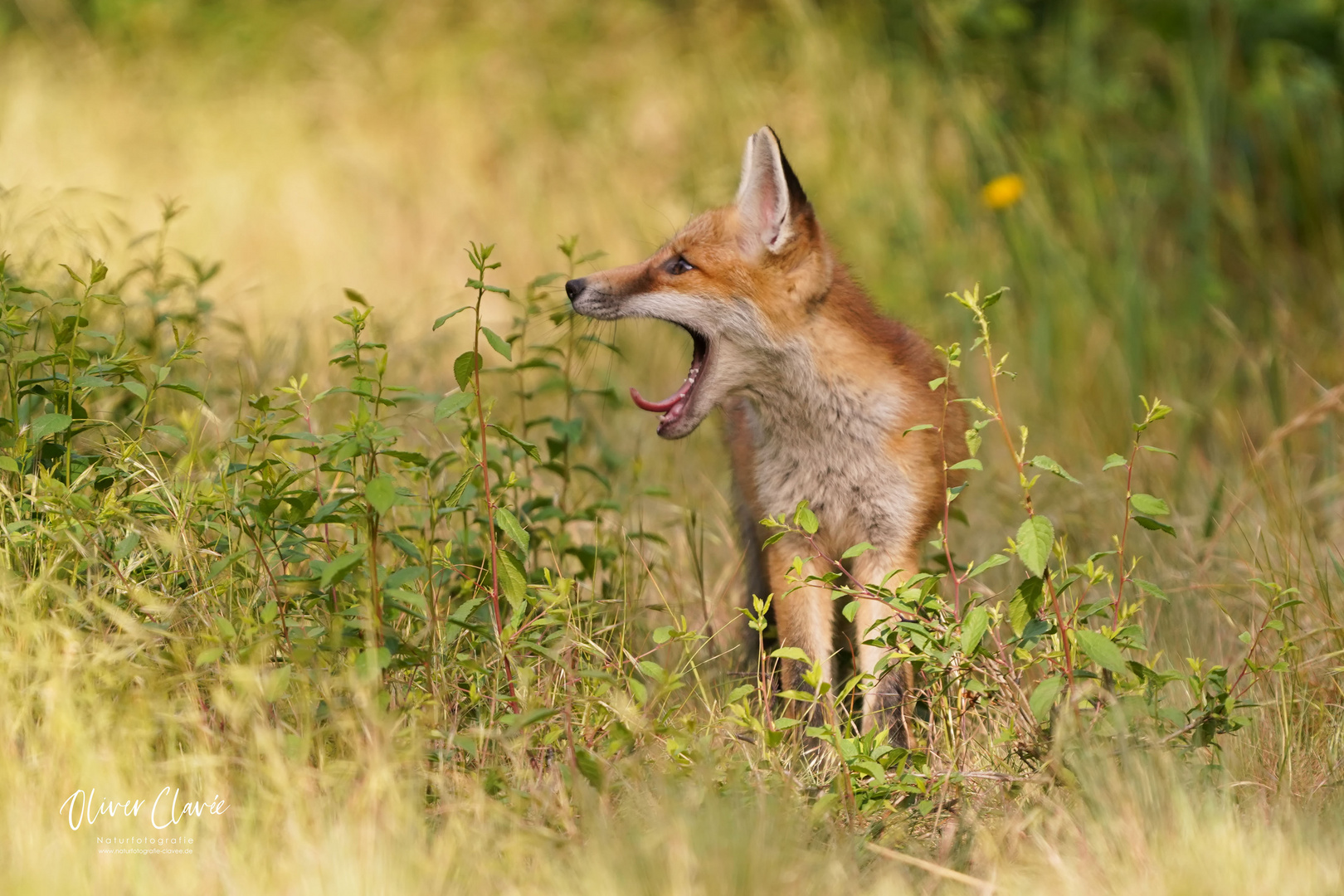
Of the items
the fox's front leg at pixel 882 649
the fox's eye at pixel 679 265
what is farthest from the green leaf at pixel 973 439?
the fox's eye at pixel 679 265

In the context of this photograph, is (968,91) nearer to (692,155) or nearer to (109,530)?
(692,155)

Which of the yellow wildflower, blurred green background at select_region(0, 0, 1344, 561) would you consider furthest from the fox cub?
the yellow wildflower

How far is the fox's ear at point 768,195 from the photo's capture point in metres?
4.04

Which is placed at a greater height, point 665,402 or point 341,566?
point 665,402

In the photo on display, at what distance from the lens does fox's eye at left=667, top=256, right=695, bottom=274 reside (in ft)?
13.7

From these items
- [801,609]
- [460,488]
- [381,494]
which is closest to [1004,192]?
[801,609]

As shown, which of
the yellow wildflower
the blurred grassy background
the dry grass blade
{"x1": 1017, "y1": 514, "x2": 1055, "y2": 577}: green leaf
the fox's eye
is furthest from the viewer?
the yellow wildflower

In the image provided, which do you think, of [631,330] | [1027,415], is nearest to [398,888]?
[1027,415]

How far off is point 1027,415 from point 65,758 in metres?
4.68

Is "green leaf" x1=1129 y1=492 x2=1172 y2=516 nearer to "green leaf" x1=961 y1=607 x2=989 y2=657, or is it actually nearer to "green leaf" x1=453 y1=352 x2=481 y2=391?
"green leaf" x1=961 y1=607 x2=989 y2=657

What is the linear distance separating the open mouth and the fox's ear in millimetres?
375

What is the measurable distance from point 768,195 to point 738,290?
324 mm

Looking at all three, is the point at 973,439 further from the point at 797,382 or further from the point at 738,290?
the point at 738,290

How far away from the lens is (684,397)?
412cm
